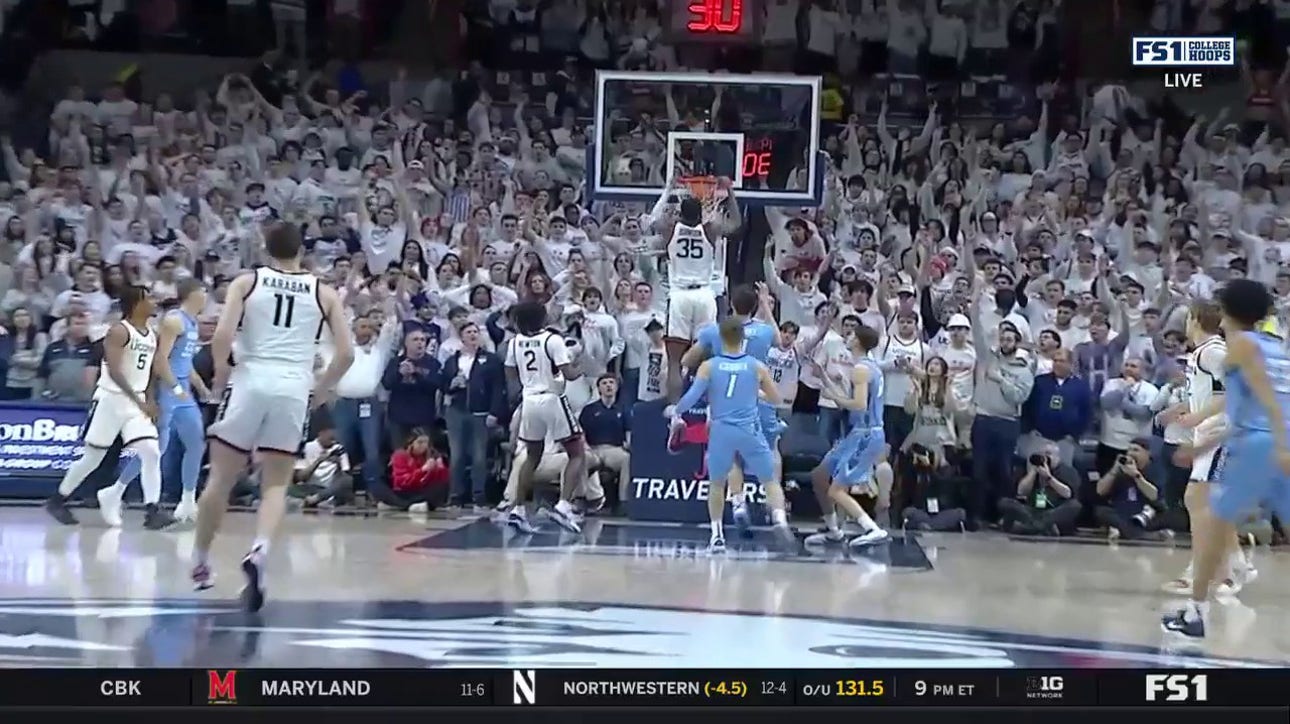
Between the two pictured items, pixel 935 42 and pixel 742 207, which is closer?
pixel 935 42

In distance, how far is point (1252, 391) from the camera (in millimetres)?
4707

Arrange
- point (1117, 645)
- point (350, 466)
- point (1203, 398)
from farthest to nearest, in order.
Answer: point (350, 466), point (1203, 398), point (1117, 645)

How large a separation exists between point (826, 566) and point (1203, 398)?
1.90 meters

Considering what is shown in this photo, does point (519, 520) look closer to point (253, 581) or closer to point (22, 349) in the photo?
point (22, 349)

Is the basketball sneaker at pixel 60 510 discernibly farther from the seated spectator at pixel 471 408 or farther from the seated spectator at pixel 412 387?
the seated spectator at pixel 471 408

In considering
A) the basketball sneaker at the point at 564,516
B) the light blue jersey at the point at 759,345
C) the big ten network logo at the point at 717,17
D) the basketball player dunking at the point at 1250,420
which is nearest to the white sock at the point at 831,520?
the light blue jersey at the point at 759,345

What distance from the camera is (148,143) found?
23.4 feet

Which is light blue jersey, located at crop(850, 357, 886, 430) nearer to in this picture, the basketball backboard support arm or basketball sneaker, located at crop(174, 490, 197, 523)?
the basketball backboard support arm

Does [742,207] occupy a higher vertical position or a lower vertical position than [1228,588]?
higher

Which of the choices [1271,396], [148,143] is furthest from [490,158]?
[1271,396]

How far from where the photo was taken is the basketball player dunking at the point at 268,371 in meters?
5.05
